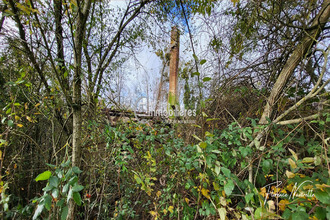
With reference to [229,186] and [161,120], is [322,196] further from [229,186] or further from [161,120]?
[161,120]

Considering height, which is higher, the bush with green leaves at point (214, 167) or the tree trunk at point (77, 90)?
the tree trunk at point (77, 90)

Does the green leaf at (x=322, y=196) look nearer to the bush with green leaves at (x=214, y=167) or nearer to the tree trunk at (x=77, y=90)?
the bush with green leaves at (x=214, y=167)

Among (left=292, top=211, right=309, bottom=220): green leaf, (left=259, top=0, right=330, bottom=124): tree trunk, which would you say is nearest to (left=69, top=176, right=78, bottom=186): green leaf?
(left=292, top=211, right=309, bottom=220): green leaf

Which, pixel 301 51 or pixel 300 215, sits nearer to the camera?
pixel 300 215

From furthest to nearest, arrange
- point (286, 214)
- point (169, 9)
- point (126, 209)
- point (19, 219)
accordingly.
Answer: point (169, 9)
point (126, 209)
point (19, 219)
point (286, 214)

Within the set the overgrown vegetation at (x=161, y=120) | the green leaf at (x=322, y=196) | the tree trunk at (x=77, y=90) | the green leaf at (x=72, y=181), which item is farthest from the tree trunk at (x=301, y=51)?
the tree trunk at (x=77, y=90)

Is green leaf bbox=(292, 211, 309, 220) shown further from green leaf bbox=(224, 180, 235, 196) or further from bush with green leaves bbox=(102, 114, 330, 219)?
green leaf bbox=(224, 180, 235, 196)

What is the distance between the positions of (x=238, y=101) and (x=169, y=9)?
1.76m

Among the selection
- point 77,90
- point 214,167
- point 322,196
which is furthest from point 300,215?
point 77,90

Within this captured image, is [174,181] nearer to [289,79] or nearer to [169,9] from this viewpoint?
[289,79]

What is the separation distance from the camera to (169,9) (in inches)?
→ 93.4

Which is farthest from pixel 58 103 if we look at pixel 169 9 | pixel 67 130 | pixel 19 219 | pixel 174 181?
pixel 169 9

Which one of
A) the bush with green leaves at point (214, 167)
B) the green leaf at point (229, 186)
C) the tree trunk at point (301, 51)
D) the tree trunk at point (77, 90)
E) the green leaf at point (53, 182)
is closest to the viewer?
the green leaf at point (53, 182)

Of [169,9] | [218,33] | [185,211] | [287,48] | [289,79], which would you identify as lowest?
[185,211]
